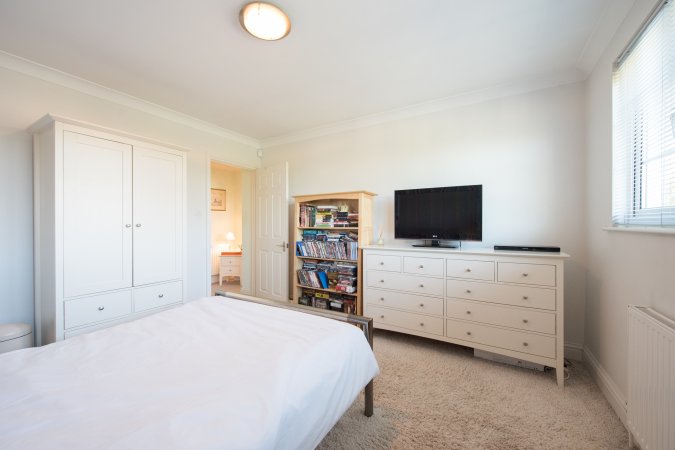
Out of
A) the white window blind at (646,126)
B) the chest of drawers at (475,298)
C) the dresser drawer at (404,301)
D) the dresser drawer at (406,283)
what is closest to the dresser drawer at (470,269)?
the chest of drawers at (475,298)

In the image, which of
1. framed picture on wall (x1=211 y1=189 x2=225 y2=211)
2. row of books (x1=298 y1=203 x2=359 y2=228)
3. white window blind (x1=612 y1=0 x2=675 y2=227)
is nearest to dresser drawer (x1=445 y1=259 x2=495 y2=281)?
white window blind (x1=612 y1=0 x2=675 y2=227)

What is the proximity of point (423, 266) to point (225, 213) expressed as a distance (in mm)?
4788

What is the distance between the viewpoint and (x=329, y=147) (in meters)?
3.79

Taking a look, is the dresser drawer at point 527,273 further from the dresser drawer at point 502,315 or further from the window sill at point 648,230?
the window sill at point 648,230

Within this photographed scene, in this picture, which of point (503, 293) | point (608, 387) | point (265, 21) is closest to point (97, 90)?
point (265, 21)

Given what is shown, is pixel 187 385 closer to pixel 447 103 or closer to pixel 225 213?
A: pixel 447 103

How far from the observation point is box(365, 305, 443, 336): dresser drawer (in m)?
2.57

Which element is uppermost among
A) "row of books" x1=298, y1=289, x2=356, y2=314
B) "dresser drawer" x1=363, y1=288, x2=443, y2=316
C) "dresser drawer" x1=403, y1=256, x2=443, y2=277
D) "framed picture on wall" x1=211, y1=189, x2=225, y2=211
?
"framed picture on wall" x1=211, y1=189, x2=225, y2=211

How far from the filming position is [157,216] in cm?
267

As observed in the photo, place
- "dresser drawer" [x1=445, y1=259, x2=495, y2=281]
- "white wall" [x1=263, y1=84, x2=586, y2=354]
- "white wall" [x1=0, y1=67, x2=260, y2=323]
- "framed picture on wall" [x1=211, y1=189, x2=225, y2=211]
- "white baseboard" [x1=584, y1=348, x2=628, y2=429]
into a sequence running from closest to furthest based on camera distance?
1. "white baseboard" [x1=584, y1=348, x2=628, y2=429]
2. "white wall" [x1=0, y1=67, x2=260, y2=323]
3. "dresser drawer" [x1=445, y1=259, x2=495, y2=281]
4. "white wall" [x1=263, y1=84, x2=586, y2=354]
5. "framed picture on wall" [x1=211, y1=189, x2=225, y2=211]

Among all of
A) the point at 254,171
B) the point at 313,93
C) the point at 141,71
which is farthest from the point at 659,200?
the point at 254,171

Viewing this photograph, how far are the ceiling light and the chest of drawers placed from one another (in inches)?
82.0

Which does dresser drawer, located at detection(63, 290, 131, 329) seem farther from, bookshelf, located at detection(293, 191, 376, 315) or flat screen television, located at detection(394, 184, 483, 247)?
flat screen television, located at detection(394, 184, 483, 247)

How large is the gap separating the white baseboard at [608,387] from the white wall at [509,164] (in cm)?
26
